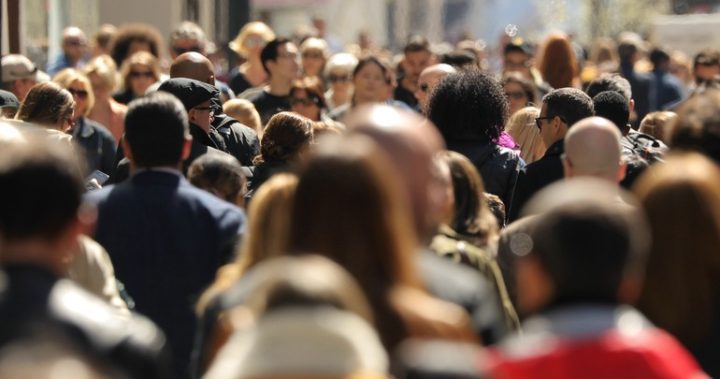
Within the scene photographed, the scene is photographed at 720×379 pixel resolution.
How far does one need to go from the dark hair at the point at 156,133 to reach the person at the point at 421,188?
6.27 ft

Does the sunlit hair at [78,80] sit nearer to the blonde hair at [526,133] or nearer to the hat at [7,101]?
the hat at [7,101]

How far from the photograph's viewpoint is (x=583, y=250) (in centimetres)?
418

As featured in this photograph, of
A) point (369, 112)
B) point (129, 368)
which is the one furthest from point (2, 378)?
point (369, 112)

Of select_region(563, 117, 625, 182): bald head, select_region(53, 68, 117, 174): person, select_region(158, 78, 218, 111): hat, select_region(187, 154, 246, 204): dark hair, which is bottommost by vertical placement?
select_region(53, 68, 117, 174): person

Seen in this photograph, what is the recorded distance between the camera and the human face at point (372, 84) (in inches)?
543

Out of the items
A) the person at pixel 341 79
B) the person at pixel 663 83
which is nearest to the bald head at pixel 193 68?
the person at pixel 341 79

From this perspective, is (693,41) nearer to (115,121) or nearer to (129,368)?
(115,121)

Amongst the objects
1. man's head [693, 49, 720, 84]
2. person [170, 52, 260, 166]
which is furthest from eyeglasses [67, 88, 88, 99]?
man's head [693, 49, 720, 84]

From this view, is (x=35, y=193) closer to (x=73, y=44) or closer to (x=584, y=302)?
(x=584, y=302)

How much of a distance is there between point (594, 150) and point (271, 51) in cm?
697

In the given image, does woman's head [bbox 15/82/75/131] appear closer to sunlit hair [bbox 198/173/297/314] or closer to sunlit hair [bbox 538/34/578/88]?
sunlit hair [bbox 198/173/297/314]

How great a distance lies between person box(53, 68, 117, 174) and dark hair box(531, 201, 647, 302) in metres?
7.17

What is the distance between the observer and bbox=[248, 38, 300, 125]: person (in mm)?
13586

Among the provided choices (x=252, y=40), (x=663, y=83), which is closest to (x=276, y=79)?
(x=252, y=40)
